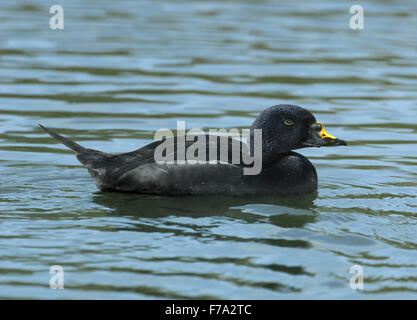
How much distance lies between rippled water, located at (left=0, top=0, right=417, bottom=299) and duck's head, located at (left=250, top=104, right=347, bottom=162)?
567 millimetres

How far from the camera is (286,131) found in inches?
355

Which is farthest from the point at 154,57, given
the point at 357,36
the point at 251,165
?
the point at 251,165

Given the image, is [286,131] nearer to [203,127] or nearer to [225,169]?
[225,169]

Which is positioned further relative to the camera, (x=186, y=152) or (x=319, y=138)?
(x=319, y=138)

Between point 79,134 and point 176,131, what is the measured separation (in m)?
1.27

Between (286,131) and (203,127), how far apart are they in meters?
3.23

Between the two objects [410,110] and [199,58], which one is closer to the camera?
[410,110]

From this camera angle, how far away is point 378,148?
37.2 ft

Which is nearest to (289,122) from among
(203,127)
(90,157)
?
(90,157)

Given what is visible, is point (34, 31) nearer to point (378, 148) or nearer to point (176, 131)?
point (176, 131)

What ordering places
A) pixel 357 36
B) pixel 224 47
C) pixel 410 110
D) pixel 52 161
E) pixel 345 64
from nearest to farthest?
pixel 52 161, pixel 410 110, pixel 345 64, pixel 224 47, pixel 357 36

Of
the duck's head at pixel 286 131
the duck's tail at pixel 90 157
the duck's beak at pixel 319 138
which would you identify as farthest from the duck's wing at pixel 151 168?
the duck's beak at pixel 319 138

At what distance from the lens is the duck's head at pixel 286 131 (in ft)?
29.4

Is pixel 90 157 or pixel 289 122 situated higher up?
pixel 289 122
